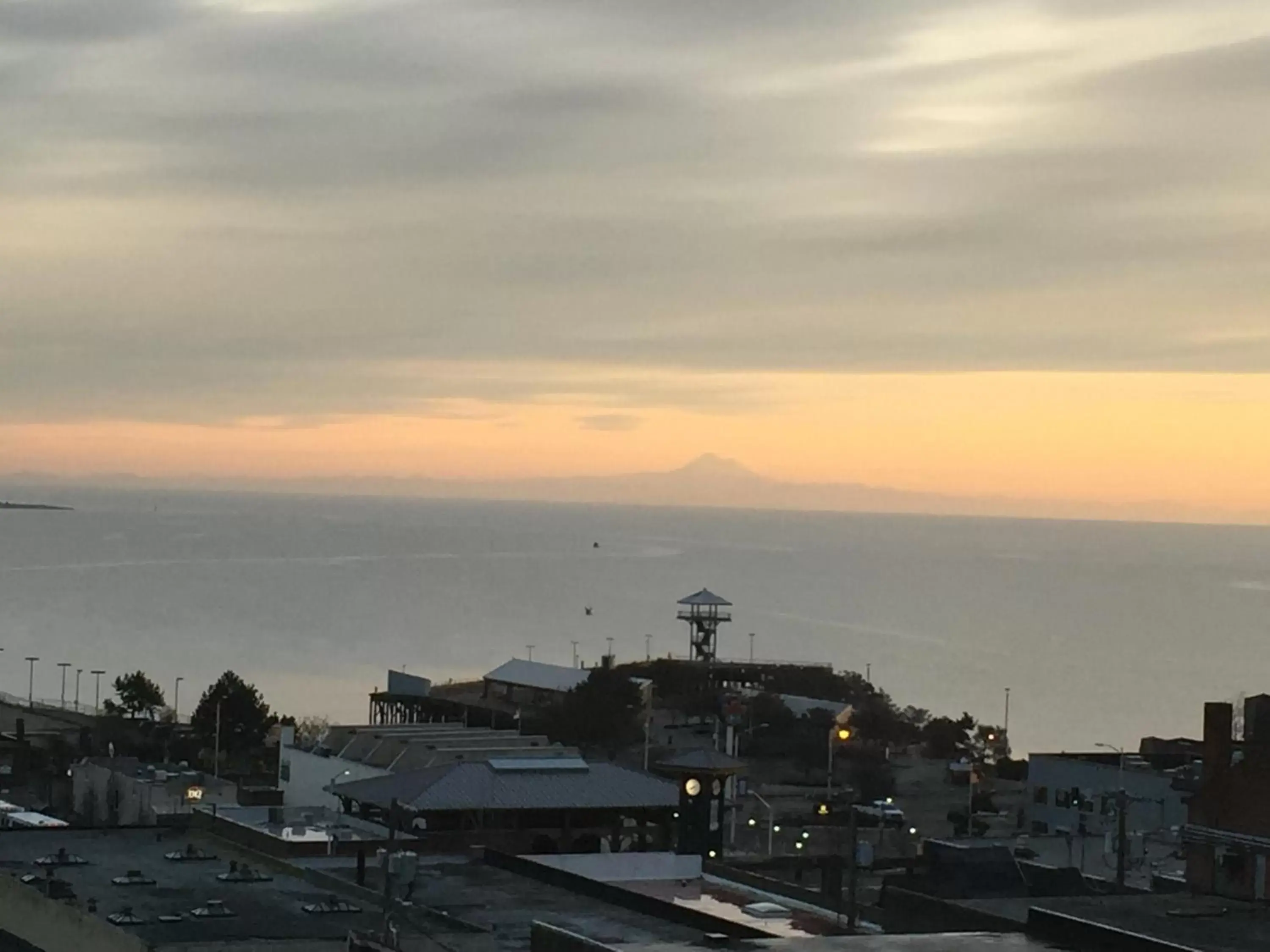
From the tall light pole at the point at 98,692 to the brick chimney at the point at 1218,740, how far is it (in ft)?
233

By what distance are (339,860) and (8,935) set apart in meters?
9.72

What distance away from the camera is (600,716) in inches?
3551

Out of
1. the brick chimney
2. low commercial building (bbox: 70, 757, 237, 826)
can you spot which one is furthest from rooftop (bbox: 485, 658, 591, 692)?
the brick chimney

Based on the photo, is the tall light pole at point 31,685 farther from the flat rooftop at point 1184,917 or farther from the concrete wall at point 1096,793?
the flat rooftop at point 1184,917

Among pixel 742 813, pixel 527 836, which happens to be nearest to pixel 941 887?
pixel 527 836

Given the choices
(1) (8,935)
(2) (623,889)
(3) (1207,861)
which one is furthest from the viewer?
(3) (1207,861)

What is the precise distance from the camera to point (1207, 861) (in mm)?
37281

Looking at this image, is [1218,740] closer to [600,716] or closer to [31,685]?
[600,716]

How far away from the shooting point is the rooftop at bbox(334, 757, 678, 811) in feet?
146

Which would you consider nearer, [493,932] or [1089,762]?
[493,932]

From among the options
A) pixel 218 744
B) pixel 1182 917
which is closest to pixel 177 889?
pixel 1182 917

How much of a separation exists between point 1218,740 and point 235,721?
56564 millimetres

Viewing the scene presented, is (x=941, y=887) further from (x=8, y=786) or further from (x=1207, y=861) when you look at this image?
(x=8, y=786)

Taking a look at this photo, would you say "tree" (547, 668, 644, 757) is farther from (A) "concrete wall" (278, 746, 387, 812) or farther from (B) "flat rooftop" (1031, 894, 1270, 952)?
(B) "flat rooftop" (1031, 894, 1270, 952)
